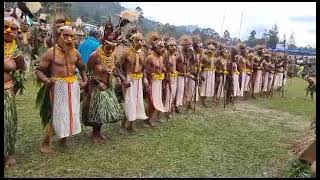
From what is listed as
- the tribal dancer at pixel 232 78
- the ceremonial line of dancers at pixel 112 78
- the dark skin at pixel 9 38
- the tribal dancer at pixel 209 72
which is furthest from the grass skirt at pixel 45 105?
the tribal dancer at pixel 232 78

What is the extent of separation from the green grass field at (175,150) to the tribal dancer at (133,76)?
351mm

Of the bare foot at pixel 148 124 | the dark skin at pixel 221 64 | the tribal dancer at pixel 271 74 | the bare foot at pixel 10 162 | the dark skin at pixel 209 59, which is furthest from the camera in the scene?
the tribal dancer at pixel 271 74

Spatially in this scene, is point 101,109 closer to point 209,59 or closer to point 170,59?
point 170,59

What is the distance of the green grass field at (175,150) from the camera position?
5406 mm

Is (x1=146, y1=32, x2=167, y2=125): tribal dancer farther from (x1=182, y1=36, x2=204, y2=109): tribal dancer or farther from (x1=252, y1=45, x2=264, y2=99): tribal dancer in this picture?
(x1=252, y1=45, x2=264, y2=99): tribal dancer

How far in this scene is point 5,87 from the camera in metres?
5.14

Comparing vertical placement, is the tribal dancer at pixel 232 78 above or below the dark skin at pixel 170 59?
below

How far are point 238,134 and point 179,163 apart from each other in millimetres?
2550

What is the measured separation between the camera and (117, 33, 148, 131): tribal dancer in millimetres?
7543

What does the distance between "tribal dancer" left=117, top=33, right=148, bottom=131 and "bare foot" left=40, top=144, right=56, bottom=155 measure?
1.83 meters

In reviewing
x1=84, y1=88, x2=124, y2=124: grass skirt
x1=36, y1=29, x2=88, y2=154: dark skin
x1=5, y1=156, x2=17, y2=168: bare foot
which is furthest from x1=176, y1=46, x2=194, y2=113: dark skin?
x1=5, y1=156, x2=17, y2=168: bare foot

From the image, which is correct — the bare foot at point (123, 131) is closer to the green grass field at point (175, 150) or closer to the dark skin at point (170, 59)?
the green grass field at point (175, 150)

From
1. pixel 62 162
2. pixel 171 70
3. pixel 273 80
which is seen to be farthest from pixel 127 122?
pixel 273 80

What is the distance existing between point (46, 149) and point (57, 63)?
1.13 m
